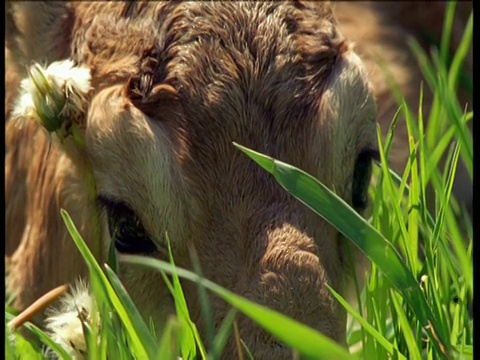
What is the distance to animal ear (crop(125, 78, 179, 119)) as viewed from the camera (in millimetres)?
2520

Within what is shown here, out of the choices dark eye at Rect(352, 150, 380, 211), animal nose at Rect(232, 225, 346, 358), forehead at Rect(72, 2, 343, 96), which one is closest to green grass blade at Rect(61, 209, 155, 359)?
animal nose at Rect(232, 225, 346, 358)

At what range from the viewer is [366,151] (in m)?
2.72

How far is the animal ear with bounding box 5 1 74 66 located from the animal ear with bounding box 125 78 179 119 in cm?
57

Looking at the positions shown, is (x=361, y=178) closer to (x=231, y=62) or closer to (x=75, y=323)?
(x=231, y=62)

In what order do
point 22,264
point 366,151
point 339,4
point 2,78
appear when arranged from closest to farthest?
1. point 366,151
2. point 2,78
3. point 22,264
4. point 339,4

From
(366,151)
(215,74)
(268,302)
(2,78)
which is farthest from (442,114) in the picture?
(2,78)

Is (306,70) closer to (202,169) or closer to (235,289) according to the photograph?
(202,169)

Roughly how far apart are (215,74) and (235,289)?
51 centimetres

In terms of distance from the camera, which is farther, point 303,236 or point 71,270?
point 71,270

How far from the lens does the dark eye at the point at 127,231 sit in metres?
2.57

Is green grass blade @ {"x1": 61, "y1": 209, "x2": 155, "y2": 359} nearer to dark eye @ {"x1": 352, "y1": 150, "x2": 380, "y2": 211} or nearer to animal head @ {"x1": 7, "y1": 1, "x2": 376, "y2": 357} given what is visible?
animal head @ {"x1": 7, "y1": 1, "x2": 376, "y2": 357}

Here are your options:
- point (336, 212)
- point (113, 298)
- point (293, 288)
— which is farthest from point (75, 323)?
point (336, 212)

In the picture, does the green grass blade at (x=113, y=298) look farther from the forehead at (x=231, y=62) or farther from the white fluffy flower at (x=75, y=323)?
the forehead at (x=231, y=62)

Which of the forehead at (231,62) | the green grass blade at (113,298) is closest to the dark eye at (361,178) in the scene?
the forehead at (231,62)
